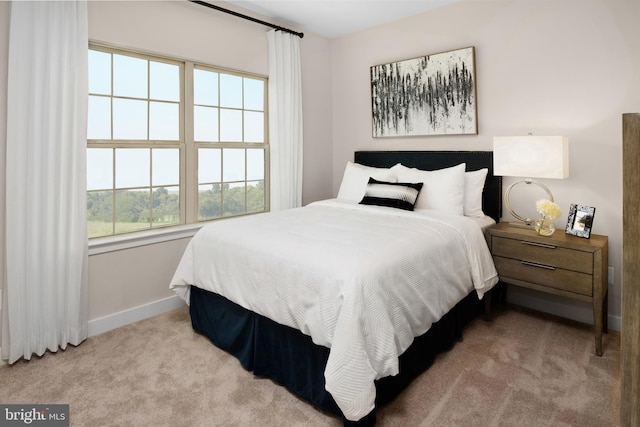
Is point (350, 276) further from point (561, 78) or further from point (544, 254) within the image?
point (561, 78)

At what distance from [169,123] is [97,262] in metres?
1.20

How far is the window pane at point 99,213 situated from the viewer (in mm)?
2771

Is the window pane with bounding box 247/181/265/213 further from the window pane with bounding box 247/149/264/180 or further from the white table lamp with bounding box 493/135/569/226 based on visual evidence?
the white table lamp with bounding box 493/135/569/226

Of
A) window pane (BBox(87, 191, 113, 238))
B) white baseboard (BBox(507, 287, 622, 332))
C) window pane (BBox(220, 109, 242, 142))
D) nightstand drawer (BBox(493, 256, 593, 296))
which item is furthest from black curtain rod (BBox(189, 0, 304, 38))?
white baseboard (BBox(507, 287, 622, 332))

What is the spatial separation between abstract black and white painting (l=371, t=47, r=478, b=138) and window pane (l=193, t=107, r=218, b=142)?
1.61 meters

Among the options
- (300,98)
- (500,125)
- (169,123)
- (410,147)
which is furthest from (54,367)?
(500,125)

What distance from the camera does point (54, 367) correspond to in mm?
2268

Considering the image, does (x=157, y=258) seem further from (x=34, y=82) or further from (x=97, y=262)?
(x=34, y=82)

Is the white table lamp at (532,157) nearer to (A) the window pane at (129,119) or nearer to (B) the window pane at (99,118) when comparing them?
(A) the window pane at (129,119)

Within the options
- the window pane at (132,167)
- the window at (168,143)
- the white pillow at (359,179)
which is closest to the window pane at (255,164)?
the window at (168,143)

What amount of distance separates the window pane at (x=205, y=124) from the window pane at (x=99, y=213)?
863mm

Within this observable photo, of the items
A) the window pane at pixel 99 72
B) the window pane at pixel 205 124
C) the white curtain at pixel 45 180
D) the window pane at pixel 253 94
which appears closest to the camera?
the white curtain at pixel 45 180

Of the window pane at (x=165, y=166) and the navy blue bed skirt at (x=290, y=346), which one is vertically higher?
the window pane at (x=165, y=166)
